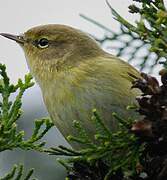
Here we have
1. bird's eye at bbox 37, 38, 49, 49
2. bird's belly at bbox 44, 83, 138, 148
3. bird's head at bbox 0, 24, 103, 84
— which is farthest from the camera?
bird's eye at bbox 37, 38, 49, 49

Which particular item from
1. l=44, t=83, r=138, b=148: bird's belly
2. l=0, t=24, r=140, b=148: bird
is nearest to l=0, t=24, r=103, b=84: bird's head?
l=0, t=24, r=140, b=148: bird

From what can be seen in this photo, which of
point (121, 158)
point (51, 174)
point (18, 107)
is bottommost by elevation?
point (51, 174)

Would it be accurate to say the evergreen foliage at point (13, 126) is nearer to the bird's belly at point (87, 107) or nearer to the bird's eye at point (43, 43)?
the bird's belly at point (87, 107)

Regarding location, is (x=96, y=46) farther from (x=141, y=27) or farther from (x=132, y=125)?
(x=132, y=125)

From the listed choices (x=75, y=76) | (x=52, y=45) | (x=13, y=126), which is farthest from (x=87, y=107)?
(x=52, y=45)

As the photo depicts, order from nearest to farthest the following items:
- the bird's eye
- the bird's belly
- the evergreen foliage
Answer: the evergreen foliage < the bird's belly < the bird's eye

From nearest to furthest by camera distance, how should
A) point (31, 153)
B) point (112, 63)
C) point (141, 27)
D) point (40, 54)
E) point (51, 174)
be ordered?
point (141, 27)
point (112, 63)
point (40, 54)
point (51, 174)
point (31, 153)

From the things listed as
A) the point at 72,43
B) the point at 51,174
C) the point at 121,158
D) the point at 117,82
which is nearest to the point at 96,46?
the point at 72,43

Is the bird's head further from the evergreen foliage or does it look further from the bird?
the evergreen foliage
